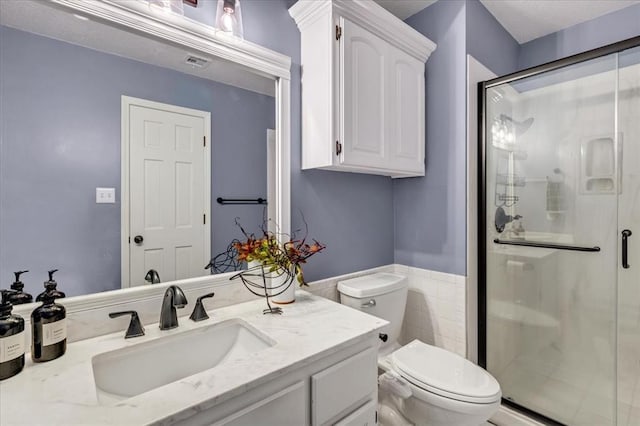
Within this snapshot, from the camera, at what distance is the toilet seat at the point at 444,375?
1252 millimetres

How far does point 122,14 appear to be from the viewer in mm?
1049

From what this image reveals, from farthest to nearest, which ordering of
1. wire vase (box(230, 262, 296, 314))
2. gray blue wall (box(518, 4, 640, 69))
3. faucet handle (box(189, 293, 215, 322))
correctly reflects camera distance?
gray blue wall (box(518, 4, 640, 69)), wire vase (box(230, 262, 296, 314)), faucet handle (box(189, 293, 215, 322))

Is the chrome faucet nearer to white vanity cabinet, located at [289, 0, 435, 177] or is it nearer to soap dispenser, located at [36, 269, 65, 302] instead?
soap dispenser, located at [36, 269, 65, 302]

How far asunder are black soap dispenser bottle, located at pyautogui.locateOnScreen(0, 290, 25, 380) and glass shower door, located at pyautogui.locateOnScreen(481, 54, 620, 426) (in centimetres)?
209

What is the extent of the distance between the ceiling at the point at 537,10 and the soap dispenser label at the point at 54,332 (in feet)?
7.19

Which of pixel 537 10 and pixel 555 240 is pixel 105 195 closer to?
pixel 555 240

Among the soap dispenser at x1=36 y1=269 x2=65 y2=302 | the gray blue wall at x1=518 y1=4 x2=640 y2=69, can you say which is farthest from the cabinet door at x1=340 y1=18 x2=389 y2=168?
the gray blue wall at x1=518 y1=4 x2=640 y2=69

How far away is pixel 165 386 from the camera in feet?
2.43

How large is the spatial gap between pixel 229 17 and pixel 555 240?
201 cm

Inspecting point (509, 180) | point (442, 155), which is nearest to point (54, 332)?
point (442, 155)

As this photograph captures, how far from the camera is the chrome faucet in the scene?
1.07m

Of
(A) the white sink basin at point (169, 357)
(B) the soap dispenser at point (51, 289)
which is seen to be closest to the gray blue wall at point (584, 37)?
(A) the white sink basin at point (169, 357)

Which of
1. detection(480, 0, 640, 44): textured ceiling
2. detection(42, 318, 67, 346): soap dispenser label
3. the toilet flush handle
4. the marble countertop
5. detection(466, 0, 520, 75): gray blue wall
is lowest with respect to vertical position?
the toilet flush handle

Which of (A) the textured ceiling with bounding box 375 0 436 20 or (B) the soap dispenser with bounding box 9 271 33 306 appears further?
(A) the textured ceiling with bounding box 375 0 436 20
